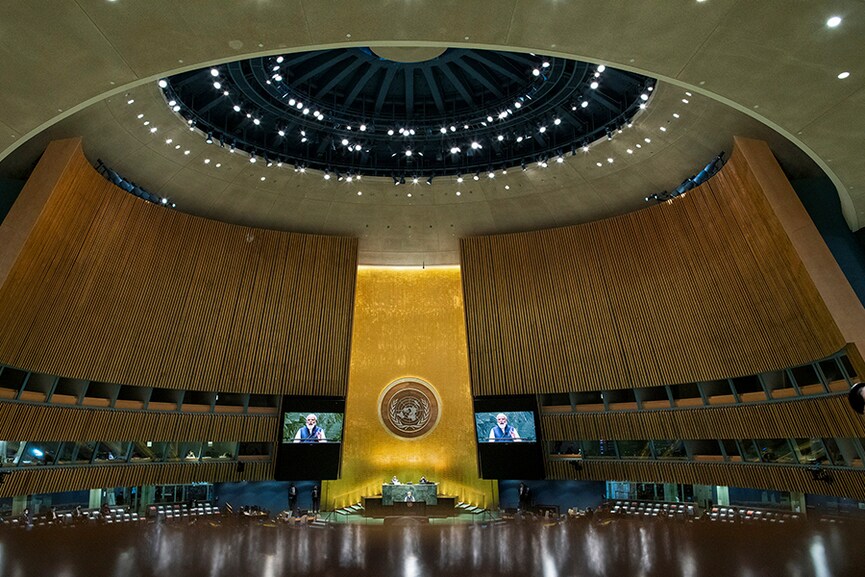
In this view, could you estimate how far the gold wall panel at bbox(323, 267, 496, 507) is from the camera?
19.2m

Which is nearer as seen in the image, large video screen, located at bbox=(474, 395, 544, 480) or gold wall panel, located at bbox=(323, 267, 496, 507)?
large video screen, located at bbox=(474, 395, 544, 480)

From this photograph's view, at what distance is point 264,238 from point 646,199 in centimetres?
1095

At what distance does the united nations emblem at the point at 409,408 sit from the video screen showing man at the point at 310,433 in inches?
112

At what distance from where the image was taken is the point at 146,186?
1550 centimetres

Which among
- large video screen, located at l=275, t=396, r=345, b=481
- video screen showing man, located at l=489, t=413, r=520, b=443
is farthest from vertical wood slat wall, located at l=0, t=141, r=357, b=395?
video screen showing man, located at l=489, t=413, r=520, b=443

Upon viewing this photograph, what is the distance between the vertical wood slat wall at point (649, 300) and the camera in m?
12.4

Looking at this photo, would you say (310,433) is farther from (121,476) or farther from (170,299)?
(170,299)

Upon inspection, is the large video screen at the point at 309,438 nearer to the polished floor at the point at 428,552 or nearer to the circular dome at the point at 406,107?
the circular dome at the point at 406,107

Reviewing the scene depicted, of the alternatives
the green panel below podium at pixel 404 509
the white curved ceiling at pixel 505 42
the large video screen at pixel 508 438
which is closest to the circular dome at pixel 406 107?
the white curved ceiling at pixel 505 42

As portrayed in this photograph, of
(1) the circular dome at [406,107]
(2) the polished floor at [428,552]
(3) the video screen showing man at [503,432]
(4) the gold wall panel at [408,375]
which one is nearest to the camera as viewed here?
(2) the polished floor at [428,552]

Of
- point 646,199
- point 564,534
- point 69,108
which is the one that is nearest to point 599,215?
point 646,199

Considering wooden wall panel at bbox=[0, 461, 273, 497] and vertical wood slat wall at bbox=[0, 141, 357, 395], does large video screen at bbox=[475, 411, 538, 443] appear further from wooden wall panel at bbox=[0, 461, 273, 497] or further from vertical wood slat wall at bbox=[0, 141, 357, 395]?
wooden wall panel at bbox=[0, 461, 273, 497]

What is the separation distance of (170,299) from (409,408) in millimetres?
8307

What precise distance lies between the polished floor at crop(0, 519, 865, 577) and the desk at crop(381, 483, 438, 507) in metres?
11.0
